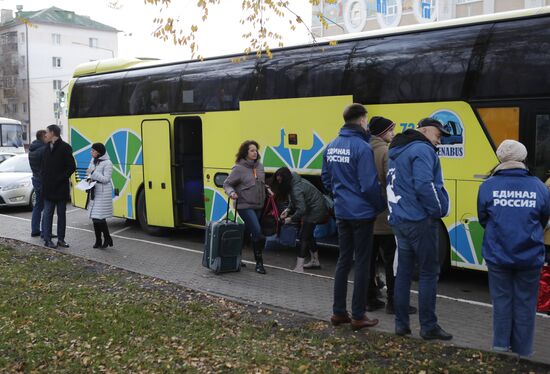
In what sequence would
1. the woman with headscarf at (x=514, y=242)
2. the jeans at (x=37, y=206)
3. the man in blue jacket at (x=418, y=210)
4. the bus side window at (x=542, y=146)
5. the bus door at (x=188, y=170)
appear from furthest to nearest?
the jeans at (x=37, y=206)
the bus door at (x=188, y=170)
the bus side window at (x=542, y=146)
the man in blue jacket at (x=418, y=210)
the woman with headscarf at (x=514, y=242)

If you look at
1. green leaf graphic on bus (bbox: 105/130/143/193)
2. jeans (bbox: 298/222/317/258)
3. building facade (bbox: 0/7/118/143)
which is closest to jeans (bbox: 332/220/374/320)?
jeans (bbox: 298/222/317/258)

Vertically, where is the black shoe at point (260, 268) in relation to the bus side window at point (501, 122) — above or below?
below

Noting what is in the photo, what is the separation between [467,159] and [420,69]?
1341mm

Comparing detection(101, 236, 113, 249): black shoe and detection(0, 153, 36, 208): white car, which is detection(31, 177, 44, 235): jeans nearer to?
detection(101, 236, 113, 249): black shoe

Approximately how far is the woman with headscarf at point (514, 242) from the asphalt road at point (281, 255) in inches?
94.8

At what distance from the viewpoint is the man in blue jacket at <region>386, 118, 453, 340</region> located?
556 cm

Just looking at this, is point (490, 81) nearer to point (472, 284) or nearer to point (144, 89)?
point (472, 284)

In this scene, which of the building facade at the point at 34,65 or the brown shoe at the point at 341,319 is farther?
the building facade at the point at 34,65

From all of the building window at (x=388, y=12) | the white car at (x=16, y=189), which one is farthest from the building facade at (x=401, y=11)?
the white car at (x=16, y=189)

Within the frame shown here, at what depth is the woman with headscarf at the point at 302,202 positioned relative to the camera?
886 cm

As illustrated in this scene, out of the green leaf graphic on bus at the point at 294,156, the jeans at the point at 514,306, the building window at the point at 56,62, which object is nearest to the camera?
the jeans at the point at 514,306

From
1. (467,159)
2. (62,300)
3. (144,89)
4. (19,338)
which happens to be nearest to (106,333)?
(19,338)

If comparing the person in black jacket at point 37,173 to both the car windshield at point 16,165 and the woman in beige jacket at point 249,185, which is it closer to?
the woman in beige jacket at point 249,185

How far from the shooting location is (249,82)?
10586mm
